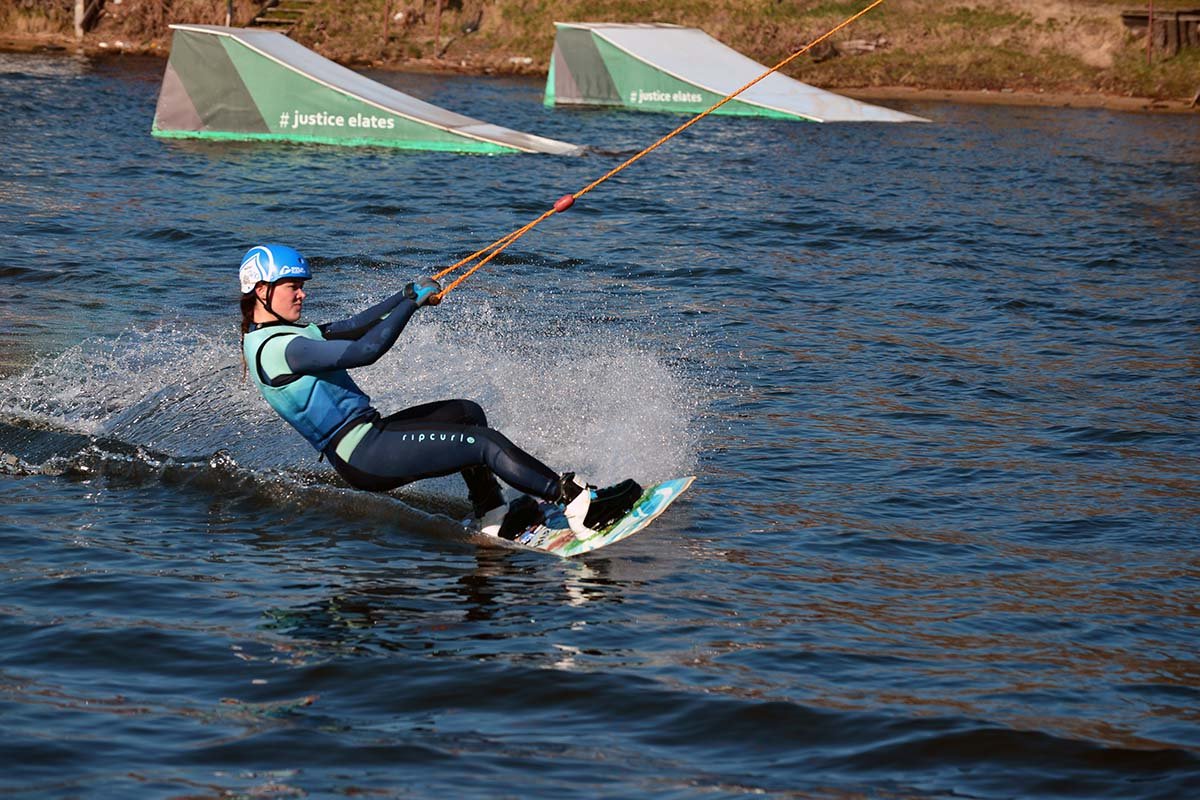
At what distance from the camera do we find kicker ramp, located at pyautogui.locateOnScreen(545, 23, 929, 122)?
36.6m

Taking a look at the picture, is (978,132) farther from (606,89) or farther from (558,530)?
(558,530)

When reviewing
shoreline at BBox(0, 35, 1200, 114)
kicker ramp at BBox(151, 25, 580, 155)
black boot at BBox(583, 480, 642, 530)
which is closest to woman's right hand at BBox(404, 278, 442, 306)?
black boot at BBox(583, 480, 642, 530)

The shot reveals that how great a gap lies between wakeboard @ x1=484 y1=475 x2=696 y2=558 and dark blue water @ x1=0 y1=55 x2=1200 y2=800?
15 centimetres

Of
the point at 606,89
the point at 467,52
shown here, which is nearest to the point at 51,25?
the point at 467,52

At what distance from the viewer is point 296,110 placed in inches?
1136

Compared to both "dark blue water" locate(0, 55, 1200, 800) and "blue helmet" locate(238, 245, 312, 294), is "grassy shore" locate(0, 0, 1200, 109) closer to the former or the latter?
"dark blue water" locate(0, 55, 1200, 800)

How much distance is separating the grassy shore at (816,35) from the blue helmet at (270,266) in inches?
1370

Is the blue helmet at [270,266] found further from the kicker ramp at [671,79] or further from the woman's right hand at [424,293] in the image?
the kicker ramp at [671,79]

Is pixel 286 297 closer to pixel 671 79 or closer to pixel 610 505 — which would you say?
pixel 610 505

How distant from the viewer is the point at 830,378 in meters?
14.3

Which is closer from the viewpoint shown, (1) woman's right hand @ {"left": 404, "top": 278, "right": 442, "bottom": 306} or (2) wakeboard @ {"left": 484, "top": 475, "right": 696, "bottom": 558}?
(1) woman's right hand @ {"left": 404, "top": 278, "right": 442, "bottom": 306}

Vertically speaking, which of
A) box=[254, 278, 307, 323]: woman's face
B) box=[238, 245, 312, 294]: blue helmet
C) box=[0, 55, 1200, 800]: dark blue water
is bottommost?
box=[0, 55, 1200, 800]: dark blue water

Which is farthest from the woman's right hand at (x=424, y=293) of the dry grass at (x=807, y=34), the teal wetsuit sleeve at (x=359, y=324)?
the dry grass at (x=807, y=34)

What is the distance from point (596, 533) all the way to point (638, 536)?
1.77 ft
